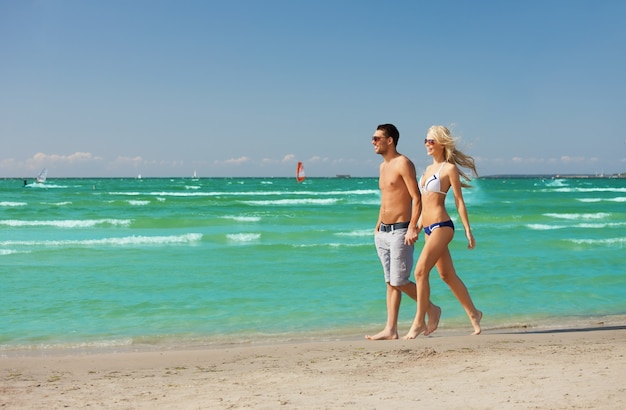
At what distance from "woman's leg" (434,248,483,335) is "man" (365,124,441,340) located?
289 mm

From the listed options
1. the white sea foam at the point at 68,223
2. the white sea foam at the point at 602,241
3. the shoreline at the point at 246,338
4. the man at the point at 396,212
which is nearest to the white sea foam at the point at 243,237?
the white sea foam at the point at 68,223

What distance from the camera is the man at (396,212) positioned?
575 cm

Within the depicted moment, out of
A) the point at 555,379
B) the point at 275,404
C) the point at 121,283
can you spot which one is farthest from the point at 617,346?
the point at 121,283

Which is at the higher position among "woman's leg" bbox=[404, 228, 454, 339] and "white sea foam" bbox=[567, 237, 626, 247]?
"woman's leg" bbox=[404, 228, 454, 339]

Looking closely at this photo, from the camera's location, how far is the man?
5.75 m

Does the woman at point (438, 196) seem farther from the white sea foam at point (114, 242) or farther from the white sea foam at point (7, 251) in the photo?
the white sea foam at point (114, 242)

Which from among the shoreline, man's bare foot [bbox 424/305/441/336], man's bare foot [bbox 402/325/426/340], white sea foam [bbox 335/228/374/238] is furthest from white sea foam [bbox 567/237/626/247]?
man's bare foot [bbox 402/325/426/340]

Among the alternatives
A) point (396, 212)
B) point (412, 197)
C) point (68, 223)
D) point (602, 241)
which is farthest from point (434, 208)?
point (68, 223)

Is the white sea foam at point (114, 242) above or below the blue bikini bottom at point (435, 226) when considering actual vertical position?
below

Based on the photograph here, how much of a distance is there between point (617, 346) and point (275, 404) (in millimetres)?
3064

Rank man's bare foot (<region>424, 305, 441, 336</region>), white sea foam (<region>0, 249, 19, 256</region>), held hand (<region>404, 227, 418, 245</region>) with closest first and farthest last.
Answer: held hand (<region>404, 227, 418, 245</region>)
man's bare foot (<region>424, 305, 441, 336</region>)
white sea foam (<region>0, 249, 19, 256</region>)

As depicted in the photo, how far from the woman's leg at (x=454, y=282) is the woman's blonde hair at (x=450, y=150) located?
29.4 inches

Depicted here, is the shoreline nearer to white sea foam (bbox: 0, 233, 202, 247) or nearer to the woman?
the woman

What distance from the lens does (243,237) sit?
725 inches
